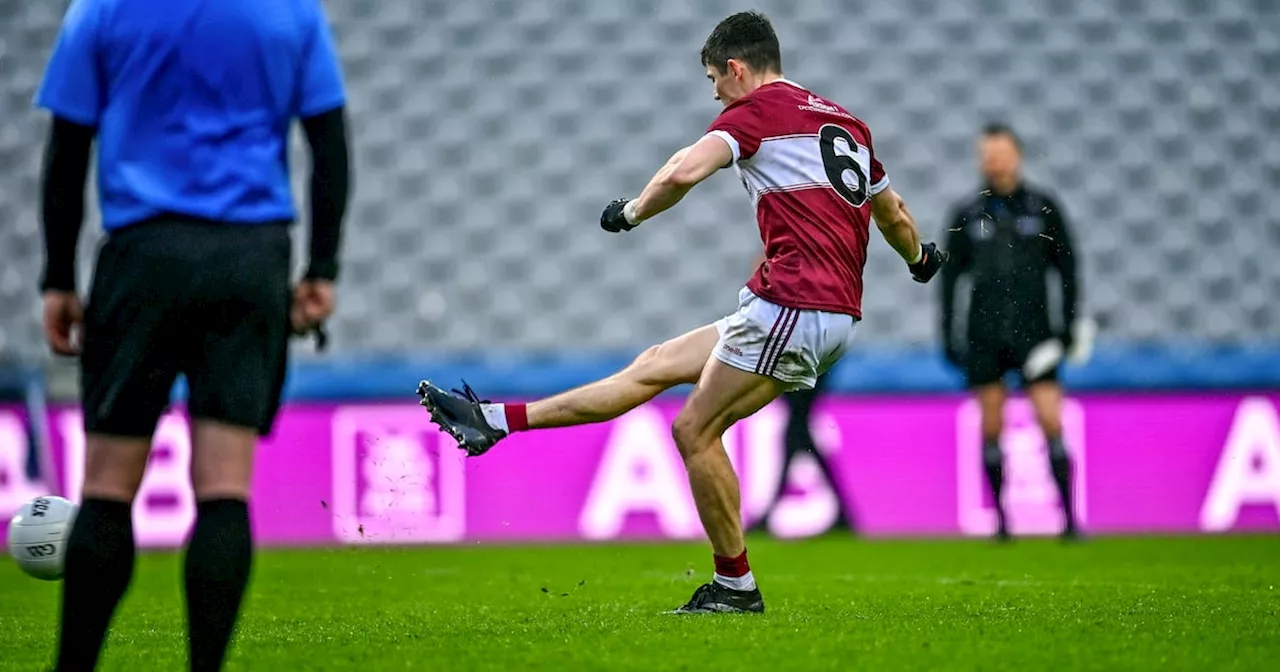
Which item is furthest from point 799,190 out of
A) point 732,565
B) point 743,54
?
point 732,565

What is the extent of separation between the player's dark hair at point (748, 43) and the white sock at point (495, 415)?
1.25 metres

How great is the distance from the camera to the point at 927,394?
10.1 meters

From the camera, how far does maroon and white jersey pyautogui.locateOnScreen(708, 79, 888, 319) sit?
5.08 meters

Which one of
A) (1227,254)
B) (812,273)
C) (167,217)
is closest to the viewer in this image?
(167,217)

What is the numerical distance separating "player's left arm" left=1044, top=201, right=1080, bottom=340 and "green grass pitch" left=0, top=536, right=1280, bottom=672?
4.79 ft

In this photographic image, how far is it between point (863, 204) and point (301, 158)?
7873 mm

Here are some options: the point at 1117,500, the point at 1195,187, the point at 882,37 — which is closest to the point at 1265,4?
the point at 1195,187

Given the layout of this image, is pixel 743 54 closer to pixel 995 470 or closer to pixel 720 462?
pixel 720 462

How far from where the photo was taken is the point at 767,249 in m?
5.16

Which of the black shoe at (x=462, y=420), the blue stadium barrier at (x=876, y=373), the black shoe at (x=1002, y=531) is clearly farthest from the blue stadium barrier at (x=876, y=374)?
the black shoe at (x=462, y=420)

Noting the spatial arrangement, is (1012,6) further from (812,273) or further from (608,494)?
(812,273)

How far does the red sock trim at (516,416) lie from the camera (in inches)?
214

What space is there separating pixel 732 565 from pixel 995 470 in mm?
4451

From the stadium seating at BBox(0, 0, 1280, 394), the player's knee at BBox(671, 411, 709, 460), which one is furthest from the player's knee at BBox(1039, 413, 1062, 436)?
the player's knee at BBox(671, 411, 709, 460)
